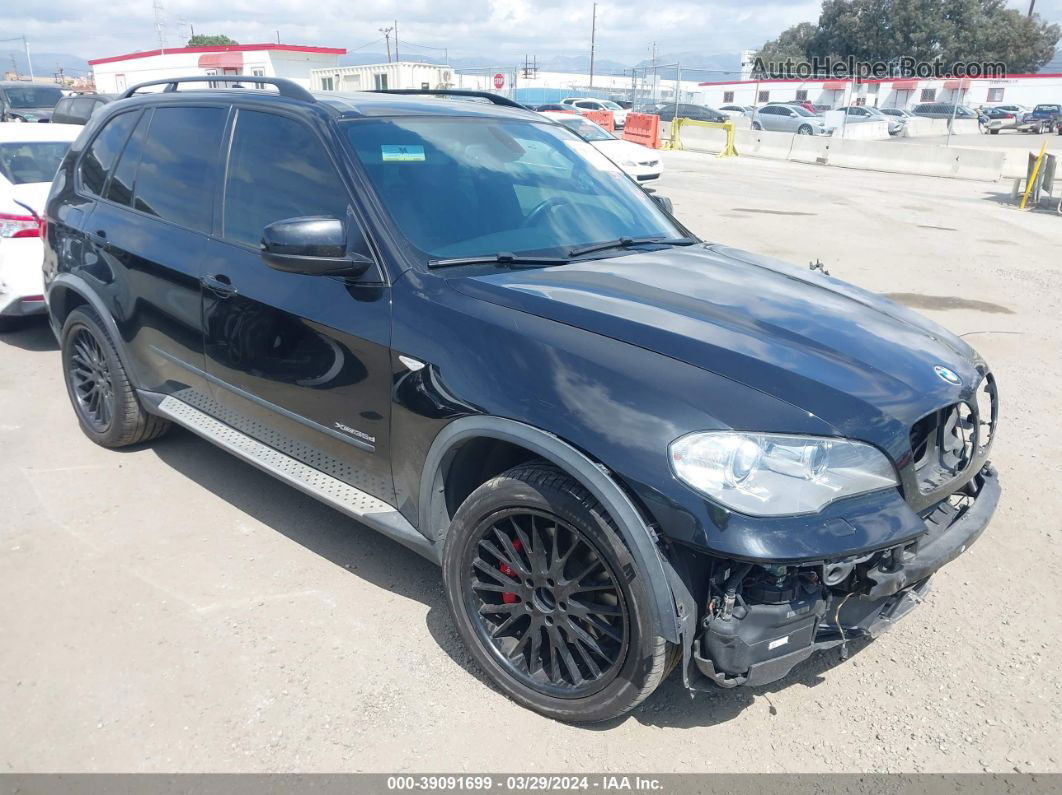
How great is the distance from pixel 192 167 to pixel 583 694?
9.72 feet

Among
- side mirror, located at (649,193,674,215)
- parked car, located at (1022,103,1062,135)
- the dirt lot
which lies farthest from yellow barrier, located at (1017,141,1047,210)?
parked car, located at (1022,103,1062,135)

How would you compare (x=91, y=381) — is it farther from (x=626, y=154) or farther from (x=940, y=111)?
(x=940, y=111)

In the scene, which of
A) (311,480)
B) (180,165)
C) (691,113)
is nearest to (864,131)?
(691,113)

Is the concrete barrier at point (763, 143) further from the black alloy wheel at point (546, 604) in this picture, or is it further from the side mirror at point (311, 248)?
the black alloy wheel at point (546, 604)

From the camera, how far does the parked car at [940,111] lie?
46375mm

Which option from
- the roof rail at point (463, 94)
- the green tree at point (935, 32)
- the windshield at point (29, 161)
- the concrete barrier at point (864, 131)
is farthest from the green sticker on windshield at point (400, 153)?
the green tree at point (935, 32)

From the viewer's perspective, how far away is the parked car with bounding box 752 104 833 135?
119 ft

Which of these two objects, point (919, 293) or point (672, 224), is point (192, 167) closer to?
point (672, 224)

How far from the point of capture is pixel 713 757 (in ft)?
8.48

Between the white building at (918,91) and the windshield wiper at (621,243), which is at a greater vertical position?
the white building at (918,91)

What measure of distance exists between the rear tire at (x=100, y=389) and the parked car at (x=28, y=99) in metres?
16.6

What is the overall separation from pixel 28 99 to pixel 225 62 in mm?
35449

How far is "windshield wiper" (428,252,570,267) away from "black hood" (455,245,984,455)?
7cm

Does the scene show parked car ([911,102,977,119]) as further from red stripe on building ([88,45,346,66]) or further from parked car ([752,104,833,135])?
red stripe on building ([88,45,346,66])
